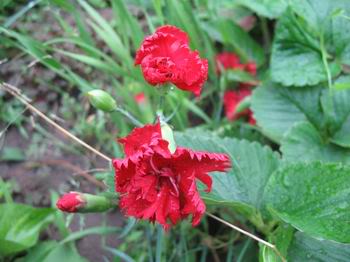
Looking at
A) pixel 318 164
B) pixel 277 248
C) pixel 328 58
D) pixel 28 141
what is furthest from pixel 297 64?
pixel 28 141

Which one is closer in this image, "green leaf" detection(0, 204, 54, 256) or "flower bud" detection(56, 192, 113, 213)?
"flower bud" detection(56, 192, 113, 213)

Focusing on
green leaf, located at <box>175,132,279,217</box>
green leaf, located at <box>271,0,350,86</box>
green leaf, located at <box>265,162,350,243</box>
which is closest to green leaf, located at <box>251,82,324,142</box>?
green leaf, located at <box>271,0,350,86</box>

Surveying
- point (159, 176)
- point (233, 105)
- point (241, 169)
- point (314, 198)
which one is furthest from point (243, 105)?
point (159, 176)

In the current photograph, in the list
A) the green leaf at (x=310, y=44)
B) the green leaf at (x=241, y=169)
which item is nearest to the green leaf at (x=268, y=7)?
the green leaf at (x=310, y=44)

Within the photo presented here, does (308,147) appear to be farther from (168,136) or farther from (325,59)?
(168,136)

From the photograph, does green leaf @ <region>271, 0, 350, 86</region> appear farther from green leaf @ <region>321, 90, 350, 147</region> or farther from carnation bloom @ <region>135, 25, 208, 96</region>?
carnation bloom @ <region>135, 25, 208, 96</region>

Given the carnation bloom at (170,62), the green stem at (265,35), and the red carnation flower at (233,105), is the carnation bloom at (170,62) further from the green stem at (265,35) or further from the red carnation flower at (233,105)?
the green stem at (265,35)
